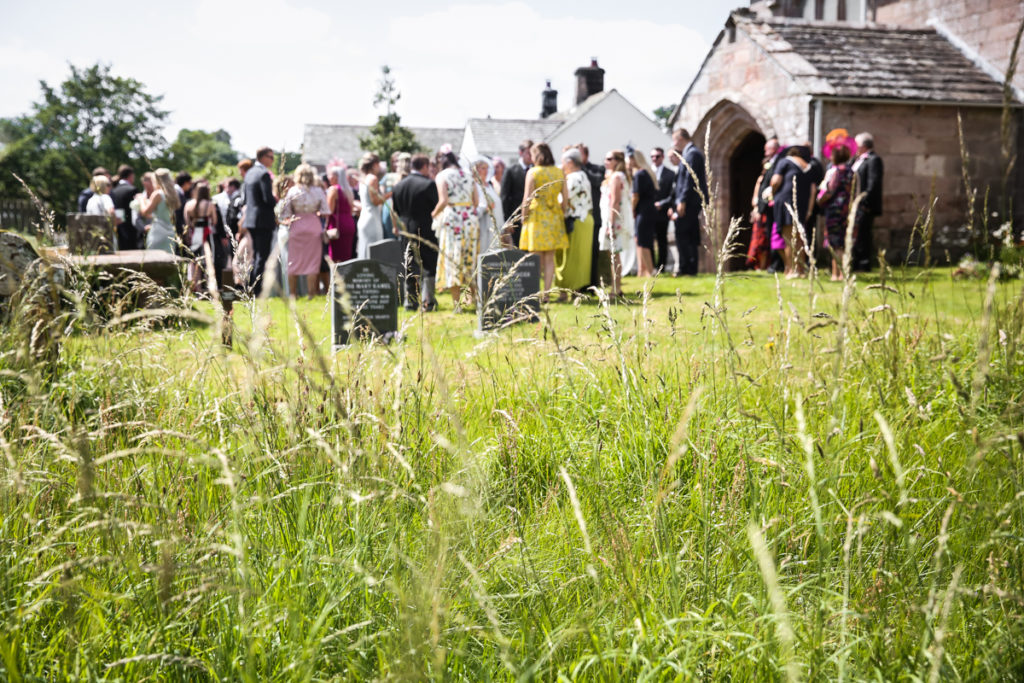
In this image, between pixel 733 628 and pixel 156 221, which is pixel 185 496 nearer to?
pixel 733 628

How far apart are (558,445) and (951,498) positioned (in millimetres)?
1326

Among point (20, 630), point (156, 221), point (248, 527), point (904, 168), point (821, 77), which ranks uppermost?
point (821, 77)

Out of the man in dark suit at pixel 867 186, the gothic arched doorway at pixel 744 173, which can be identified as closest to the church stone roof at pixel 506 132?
the gothic arched doorway at pixel 744 173

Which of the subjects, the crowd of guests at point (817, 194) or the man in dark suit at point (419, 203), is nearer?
the man in dark suit at point (419, 203)

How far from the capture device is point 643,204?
12781 mm

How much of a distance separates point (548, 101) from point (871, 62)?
144 ft

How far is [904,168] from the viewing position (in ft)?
49.0

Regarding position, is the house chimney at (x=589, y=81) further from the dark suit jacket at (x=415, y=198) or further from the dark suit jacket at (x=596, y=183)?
the dark suit jacket at (x=415, y=198)

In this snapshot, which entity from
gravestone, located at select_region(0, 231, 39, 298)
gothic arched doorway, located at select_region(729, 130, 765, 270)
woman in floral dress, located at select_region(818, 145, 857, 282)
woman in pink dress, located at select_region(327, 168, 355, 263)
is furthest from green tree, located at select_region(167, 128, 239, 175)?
gravestone, located at select_region(0, 231, 39, 298)

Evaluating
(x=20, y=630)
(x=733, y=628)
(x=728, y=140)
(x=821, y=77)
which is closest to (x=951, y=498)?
(x=733, y=628)

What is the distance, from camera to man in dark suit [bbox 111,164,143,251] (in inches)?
489

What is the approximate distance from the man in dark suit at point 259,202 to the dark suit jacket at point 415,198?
1872mm

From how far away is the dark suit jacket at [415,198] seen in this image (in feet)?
33.2

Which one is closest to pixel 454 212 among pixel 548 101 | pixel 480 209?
pixel 480 209
